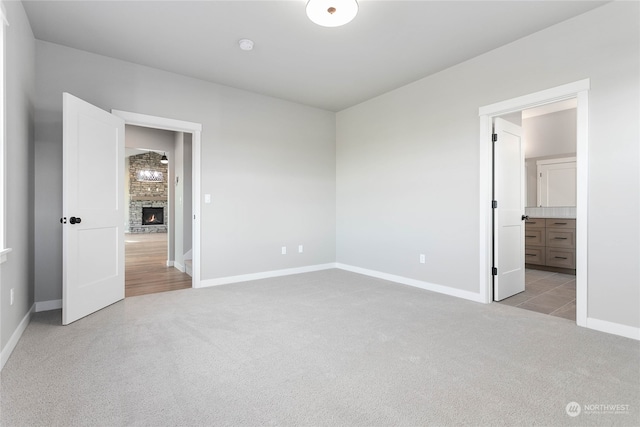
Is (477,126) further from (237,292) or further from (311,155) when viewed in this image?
(237,292)

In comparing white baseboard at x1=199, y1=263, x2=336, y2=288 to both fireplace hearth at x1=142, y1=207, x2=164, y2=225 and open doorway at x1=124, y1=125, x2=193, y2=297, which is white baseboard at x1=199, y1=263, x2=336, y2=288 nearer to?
open doorway at x1=124, y1=125, x2=193, y2=297

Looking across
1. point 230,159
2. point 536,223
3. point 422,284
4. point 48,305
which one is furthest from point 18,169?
point 536,223

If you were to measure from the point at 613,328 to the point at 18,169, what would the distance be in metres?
4.80

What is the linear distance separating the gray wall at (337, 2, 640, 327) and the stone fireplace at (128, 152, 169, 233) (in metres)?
A: 11.2

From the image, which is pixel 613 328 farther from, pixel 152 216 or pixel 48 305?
pixel 152 216

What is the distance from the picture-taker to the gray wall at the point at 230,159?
10.2 feet

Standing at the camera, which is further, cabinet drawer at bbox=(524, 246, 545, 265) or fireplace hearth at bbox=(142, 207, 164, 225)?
fireplace hearth at bbox=(142, 207, 164, 225)

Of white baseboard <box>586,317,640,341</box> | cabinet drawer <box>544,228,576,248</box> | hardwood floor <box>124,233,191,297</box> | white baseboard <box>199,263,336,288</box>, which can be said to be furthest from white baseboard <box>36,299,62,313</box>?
cabinet drawer <box>544,228,576,248</box>

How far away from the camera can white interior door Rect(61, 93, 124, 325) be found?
271cm

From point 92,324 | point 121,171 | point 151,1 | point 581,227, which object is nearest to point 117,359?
point 92,324

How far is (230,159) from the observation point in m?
4.24

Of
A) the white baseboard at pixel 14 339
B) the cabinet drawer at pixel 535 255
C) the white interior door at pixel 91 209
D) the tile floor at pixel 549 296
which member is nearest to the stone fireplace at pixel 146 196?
the white interior door at pixel 91 209

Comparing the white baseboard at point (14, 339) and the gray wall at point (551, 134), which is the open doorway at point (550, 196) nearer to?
the gray wall at point (551, 134)

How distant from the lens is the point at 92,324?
2.68m
